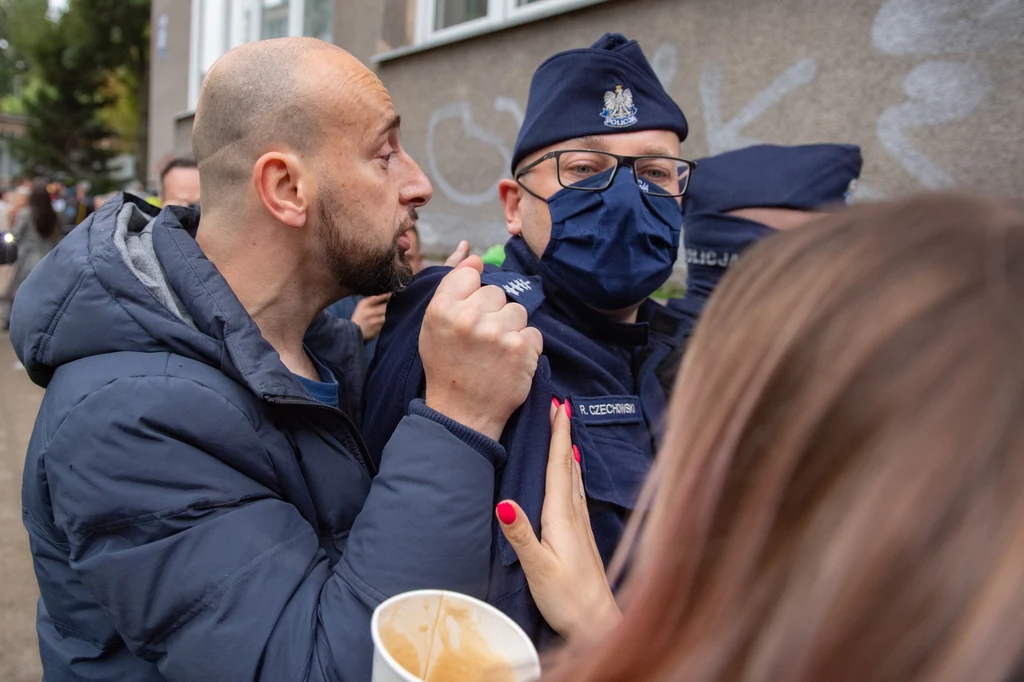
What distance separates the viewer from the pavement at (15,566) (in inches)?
115

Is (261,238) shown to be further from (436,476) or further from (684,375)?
(684,375)

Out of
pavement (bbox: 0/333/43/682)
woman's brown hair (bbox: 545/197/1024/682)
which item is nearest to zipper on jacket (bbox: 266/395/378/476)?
woman's brown hair (bbox: 545/197/1024/682)

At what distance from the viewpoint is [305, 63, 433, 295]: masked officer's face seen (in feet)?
5.22

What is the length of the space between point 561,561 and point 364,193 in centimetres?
90

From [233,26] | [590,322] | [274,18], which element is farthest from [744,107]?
[233,26]

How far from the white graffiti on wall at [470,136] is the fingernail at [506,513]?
4310mm

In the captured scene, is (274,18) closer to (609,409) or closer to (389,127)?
(389,127)

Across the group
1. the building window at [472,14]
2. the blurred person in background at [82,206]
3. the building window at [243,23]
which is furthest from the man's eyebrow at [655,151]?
the blurred person in background at [82,206]

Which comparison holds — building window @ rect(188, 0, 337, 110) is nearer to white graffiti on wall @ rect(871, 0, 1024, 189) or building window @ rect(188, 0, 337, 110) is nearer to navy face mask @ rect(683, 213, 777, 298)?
white graffiti on wall @ rect(871, 0, 1024, 189)

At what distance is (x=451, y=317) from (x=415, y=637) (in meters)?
0.58

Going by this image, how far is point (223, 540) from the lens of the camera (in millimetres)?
1156

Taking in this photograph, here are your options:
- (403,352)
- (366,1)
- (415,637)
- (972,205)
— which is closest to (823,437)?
(972,205)

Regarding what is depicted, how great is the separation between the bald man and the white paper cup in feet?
0.76

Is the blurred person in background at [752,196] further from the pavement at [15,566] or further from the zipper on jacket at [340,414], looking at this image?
Result: the pavement at [15,566]
